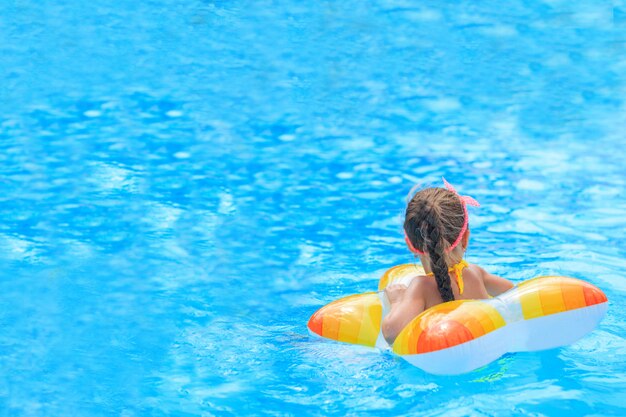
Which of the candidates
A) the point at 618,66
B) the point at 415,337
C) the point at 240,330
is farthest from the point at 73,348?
the point at 618,66

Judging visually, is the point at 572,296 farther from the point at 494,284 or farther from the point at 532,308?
the point at 494,284

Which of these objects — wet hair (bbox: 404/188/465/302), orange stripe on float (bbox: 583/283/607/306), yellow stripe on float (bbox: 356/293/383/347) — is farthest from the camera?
yellow stripe on float (bbox: 356/293/383/347)

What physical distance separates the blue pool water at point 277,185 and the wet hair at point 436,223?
44cm

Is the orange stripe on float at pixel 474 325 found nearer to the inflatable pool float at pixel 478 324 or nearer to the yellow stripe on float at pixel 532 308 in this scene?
the inflatable pool float at pixel 478 324

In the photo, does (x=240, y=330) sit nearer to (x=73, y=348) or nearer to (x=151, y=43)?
(x=73, y=348)

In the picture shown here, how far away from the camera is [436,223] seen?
353cm

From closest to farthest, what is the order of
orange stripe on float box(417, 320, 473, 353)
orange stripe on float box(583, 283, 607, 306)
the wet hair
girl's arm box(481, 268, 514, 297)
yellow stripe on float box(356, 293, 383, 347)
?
orange stripe on float box(417, 320, 473, 353)
the wet hair
orange stripe on float box(583, 283, 607, 306)
yellow stripe on float box(356, 293, 383, 347)
girl's arm box(481, 268, 514, 297)

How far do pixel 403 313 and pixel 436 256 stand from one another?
0.26 m

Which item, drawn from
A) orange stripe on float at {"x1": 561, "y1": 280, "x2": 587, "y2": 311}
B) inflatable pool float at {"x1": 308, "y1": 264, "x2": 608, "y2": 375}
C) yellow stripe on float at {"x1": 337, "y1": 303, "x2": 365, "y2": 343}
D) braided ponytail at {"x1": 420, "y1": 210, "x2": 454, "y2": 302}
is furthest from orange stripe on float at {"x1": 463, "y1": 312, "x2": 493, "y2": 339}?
yellow stripe on float at {"x1": 337, "y1": 303, "x2": 365, "y2": 343}

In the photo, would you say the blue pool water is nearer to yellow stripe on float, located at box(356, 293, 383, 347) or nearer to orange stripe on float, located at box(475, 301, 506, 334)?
yellow stripe on float, located at box(356, 293, 383, 347)

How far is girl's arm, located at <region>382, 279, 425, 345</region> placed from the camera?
367cm

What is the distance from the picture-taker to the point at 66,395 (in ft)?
12.6

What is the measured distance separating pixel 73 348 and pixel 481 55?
4536 mm

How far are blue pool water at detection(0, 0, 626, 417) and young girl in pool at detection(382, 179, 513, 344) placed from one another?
222 millimetres
